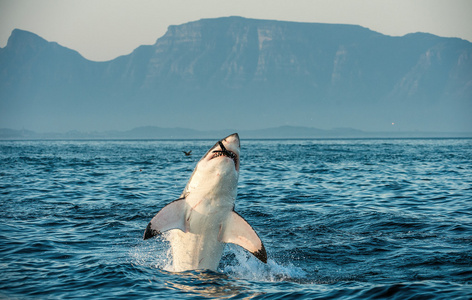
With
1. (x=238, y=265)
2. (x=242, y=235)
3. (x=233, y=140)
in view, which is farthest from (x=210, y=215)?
(x=238, y=265)

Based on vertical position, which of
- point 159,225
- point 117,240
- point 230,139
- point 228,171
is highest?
point 230,139

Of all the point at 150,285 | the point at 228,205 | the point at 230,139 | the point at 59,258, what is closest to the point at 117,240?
the point at 59,258

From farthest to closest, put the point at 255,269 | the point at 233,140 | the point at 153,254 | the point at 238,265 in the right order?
the point at 153,254
the point at 238,265
the point at 255,269
the point at 233,140

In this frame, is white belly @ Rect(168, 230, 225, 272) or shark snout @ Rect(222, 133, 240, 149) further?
white belly @ Rect(168, 230, 225, 272)

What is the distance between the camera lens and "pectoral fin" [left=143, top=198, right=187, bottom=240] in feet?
28.6

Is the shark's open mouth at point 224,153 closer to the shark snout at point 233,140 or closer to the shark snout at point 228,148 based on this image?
the shark snout at point 228,148

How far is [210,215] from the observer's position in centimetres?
923

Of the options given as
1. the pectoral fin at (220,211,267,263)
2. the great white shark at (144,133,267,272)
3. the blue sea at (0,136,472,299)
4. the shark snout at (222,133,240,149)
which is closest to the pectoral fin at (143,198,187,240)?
the great white shark at (144,133,267,272)

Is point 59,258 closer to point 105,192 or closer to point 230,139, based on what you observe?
point 230,139

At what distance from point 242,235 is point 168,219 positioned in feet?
4.79

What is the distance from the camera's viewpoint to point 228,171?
8.88 metres

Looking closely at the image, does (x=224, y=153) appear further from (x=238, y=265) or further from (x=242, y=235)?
(x=238, y=265)

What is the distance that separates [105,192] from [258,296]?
1662 cm

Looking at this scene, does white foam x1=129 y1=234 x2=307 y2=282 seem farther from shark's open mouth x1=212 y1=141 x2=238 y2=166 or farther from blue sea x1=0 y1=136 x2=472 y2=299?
shark's open mouth x1=212 y1=141 x2=238 y2=166
